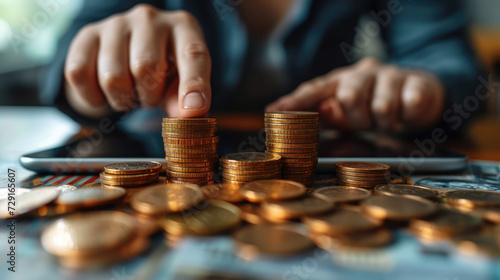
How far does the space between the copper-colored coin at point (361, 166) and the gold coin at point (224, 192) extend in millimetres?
243

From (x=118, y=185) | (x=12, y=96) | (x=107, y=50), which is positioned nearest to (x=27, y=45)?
(x=12, y=96)

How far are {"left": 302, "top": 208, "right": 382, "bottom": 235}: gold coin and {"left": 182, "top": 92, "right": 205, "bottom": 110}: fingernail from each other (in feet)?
1.26

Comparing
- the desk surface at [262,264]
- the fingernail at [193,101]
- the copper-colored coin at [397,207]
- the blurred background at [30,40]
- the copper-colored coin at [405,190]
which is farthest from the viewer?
the blurred background at [30,40]

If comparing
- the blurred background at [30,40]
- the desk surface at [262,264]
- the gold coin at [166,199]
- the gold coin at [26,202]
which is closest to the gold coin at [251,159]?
the gold coin at [166,199]

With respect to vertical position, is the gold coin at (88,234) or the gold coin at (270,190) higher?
the gold coin at (270,190)

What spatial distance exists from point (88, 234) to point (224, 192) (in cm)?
26

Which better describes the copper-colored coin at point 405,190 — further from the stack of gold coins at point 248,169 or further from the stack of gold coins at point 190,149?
the stack of gold coins at point 190,149

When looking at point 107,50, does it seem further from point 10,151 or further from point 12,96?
point 12,96

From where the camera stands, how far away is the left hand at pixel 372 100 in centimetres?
106

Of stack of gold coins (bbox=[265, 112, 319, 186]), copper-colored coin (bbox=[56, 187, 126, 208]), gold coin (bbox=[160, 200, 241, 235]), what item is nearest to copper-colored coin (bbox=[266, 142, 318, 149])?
stack of gold coins (bbox=[265, 112, 319, 186])

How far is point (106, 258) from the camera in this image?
1.26 feet

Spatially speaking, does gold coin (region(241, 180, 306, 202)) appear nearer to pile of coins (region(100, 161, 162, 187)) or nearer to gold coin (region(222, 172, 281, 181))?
gold coin (region(222, 172, 281, 181))

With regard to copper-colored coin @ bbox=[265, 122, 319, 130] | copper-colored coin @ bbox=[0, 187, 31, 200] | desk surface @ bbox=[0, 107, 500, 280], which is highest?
copper-colored coin @ bbox=[265, 122, 319, 130]

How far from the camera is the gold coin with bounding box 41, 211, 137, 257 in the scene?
379 mm
